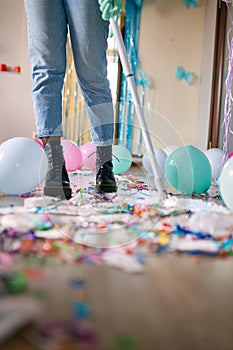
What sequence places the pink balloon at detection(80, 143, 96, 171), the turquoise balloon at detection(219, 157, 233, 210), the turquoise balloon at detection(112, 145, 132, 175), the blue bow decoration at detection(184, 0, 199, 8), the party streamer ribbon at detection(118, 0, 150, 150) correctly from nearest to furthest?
the turquoise balloon at detection(219, 157, 233, 210) < the turquoise balloon at detection(112, 145, 132, 175) < the pink balloon at detection(80, 143, 96, 171) < the party streamer ribbon at detection(118, 0, 150, 150) < the blue bow decoration at detection(184, 0, 199, 8)

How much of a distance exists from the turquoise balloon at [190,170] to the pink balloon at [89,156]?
888 mm

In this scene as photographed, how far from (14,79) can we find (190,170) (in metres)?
3.05

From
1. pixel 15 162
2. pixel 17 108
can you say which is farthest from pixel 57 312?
pixel 17 108

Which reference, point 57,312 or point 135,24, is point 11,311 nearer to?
point 57,312

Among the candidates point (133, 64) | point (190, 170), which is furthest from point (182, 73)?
point (190, 170)

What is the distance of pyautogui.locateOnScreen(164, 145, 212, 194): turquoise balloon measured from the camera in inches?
62.0

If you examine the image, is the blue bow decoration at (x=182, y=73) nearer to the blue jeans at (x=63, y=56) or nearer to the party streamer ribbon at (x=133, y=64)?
the party streamer ribbon at (x=133, y=64)

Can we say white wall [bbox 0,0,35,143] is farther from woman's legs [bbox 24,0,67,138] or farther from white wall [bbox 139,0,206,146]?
woman's legs [bbox 24,0,67,138]

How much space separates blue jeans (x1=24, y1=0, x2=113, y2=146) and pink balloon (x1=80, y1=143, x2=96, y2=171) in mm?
950

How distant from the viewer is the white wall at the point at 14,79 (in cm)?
403

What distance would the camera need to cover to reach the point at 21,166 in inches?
55.6

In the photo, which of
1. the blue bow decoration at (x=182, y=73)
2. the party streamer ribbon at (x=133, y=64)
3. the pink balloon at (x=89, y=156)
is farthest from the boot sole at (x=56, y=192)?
the blue bow decoration at (x=182, y=73)

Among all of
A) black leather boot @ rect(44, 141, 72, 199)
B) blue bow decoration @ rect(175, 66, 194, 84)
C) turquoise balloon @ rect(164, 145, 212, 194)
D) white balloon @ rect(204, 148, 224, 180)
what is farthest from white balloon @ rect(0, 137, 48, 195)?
blue bow decoration @ rect(175, 66, 194, 84)

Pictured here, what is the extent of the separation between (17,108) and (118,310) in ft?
12.7
